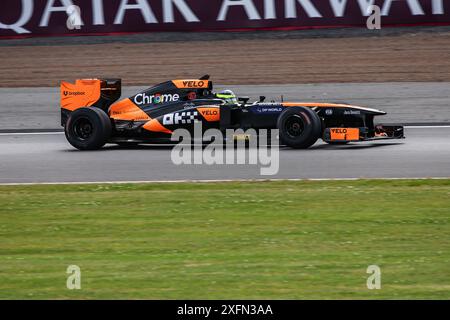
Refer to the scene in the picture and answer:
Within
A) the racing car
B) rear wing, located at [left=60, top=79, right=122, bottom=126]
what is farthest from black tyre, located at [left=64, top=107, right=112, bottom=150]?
rear wing, located at [left=60, top=79, right=122, bottom=126]

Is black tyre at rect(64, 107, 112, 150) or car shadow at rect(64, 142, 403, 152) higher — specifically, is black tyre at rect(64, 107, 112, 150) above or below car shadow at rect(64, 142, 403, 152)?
above

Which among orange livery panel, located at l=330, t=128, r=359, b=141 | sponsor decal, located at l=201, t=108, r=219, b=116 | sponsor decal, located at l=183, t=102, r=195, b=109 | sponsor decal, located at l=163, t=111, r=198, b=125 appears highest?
sponsor decal, located at l=183, t=102, r=195, b=109

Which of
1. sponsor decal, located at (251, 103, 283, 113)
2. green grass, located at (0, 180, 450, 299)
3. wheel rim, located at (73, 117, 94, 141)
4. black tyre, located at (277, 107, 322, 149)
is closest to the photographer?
green grass, located at (0, 180, 450, 299)

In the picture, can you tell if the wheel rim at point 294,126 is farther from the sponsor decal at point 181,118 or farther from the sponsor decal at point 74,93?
the sponsor decal at point 74,93

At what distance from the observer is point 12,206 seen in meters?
10.9

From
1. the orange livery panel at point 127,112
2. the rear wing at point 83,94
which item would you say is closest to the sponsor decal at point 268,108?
the orange livery panel at point 127,112

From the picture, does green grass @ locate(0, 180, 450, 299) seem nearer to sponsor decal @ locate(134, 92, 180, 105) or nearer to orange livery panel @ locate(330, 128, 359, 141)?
orange livery panel @ locate(330, 128, 359, 141)

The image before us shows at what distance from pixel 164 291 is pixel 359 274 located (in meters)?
1.42

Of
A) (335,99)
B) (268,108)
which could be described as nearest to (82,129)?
(268,108)

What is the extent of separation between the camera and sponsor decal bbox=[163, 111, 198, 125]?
613 inches

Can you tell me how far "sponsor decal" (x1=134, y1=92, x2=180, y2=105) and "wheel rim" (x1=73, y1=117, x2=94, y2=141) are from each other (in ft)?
2.86

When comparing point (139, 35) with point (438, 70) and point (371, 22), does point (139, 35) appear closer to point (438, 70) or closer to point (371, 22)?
point (371, 22)

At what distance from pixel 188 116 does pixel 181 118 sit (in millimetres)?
120

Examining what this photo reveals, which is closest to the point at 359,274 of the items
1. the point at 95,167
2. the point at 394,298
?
the point at 394,298
